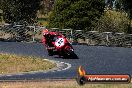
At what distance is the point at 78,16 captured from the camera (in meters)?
42.7

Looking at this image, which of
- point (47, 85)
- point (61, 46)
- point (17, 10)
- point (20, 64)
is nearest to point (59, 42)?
point (61, 46)

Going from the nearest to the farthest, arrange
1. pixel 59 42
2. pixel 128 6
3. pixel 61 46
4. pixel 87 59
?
pixel 87 59 → pixel 61 46 → pixel 59 42 → pixel 128 6

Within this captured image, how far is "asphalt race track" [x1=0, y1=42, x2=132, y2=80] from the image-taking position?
1925cm

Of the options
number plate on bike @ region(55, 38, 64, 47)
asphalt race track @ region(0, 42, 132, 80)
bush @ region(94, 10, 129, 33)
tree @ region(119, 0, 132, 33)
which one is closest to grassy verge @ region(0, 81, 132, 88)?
asphalt race track @ region(0, 42, 132, 80)

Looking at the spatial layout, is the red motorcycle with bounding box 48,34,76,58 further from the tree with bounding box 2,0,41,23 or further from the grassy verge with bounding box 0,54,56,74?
the tree with bounding box 2,0,41,23

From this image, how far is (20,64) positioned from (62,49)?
4.98 metres

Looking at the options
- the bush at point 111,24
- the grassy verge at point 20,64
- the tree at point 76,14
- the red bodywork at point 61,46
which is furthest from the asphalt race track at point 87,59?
the tree at point 76,14

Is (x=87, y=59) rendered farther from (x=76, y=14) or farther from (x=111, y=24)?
(x=76, y=14)

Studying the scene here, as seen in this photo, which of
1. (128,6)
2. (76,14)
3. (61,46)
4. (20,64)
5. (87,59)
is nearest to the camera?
(20,64)

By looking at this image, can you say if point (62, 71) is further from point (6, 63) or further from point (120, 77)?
point (120, 77)

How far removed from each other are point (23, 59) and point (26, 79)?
7234 mm

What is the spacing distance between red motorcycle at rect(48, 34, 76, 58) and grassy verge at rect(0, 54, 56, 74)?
108 inches

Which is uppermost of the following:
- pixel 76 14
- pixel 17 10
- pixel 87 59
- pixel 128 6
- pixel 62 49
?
pixel 128 6

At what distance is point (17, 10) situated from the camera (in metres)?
43.3
